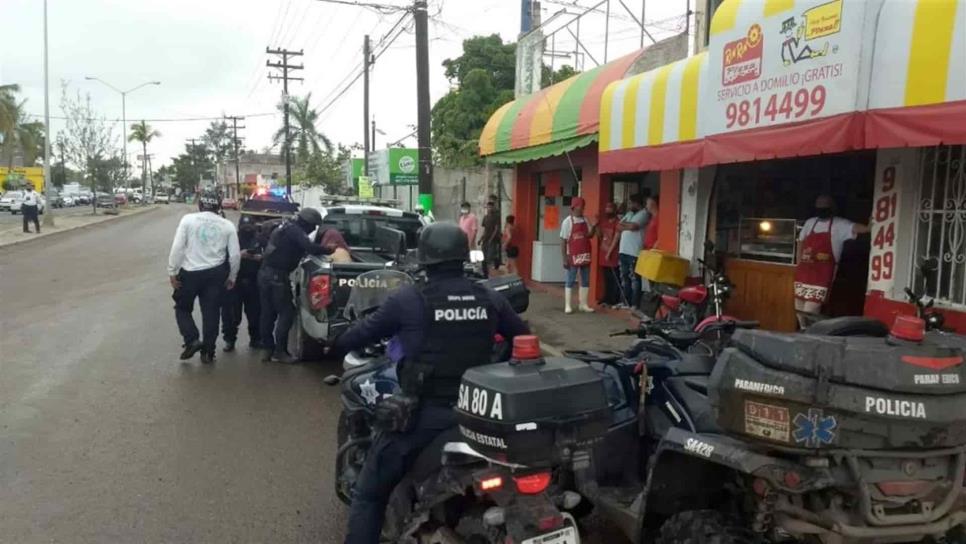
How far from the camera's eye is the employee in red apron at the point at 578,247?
11.0 metres

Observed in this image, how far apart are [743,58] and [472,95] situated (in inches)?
938

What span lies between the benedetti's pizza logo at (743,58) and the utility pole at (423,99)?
7683 millimetres

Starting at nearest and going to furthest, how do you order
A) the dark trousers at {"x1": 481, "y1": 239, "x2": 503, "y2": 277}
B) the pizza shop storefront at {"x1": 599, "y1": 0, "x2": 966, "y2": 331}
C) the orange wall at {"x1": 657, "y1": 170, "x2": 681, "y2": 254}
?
the pizza shop storefront at {"x1": 599, "y1": 0, "x2": 966, "y2": 331} < the orange wall at {"x1": 657, "y1": 170, "x2": 681, "y2": 254} < the dark trousers at {"x1": 481, "y1": 239, "x2": 503, "y2": 277}

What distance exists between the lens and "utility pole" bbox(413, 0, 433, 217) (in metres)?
14.3

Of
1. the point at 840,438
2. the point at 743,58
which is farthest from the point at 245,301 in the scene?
the point at 840,438

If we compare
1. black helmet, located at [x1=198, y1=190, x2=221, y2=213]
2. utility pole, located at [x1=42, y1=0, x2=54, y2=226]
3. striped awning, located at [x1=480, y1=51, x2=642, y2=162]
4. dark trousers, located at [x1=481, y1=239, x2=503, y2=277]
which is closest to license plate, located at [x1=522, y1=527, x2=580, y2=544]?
black helmet, located at [x1=198, y1=190, x2=221, y2=213]

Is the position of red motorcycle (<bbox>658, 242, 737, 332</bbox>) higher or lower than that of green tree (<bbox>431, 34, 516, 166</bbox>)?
lower

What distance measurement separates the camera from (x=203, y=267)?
808 cm

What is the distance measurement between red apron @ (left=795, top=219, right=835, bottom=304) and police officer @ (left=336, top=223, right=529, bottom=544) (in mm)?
4875

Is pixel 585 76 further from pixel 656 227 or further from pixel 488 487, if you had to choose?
pixel 488 487

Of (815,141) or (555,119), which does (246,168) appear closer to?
(555,119)

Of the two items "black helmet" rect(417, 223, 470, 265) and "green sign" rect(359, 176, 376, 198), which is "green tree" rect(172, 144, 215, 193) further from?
"black helmet" rect(417, 223, 470, 265)

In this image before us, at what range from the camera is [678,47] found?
1030 centimetres

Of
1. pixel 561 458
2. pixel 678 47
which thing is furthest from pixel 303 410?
pixel 678 47
